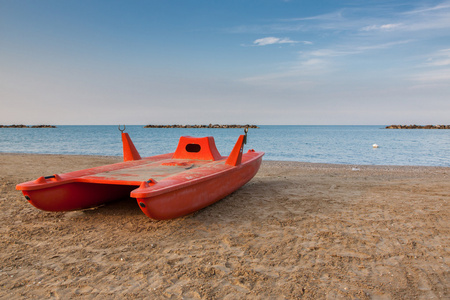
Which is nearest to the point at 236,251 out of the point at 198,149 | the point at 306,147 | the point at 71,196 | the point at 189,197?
the point at 189,197

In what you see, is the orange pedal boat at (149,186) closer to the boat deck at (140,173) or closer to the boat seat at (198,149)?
the boat deck at (140,173)

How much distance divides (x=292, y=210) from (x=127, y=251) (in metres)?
2.99

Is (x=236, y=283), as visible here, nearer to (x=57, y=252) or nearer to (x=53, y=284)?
(x=53, y=284)

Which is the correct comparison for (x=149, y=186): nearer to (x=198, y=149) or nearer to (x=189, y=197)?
(x=189, y=197)

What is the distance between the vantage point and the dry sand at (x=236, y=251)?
2834 mm

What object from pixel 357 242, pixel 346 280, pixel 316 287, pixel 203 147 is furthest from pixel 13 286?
pixel 203 147

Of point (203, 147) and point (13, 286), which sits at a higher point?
point (203, 147)

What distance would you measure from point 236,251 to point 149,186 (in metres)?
1.45

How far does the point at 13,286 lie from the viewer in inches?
113

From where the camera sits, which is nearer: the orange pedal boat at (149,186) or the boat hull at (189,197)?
the boat hull at (189,197)

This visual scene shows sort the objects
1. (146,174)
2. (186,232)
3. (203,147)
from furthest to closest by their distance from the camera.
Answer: (203,147) → (146,174) → (186,232)

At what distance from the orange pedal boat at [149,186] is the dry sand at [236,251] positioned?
29 centimetres

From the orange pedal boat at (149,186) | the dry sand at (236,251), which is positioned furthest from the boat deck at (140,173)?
the dry sand at (236,251)

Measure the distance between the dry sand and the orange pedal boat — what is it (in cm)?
29
